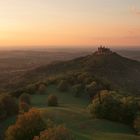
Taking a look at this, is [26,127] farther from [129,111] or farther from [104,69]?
[104,69]

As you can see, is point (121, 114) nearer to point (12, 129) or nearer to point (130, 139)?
point (130, 139)

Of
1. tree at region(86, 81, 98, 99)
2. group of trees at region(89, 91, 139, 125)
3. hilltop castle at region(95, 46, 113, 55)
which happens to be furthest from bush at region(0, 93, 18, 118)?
hilltop castle at region(95, 46, 113, 55)

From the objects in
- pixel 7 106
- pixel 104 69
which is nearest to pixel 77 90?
pixel 7 106

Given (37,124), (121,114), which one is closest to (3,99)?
(121,114)

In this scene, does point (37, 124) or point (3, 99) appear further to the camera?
point (3, 99)

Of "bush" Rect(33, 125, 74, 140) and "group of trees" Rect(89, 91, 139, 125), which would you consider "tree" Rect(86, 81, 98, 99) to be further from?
"bush" Rect(33, 125, 74, 140)

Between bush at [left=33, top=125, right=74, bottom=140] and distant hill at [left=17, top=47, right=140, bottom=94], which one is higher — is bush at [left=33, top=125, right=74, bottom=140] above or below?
above
